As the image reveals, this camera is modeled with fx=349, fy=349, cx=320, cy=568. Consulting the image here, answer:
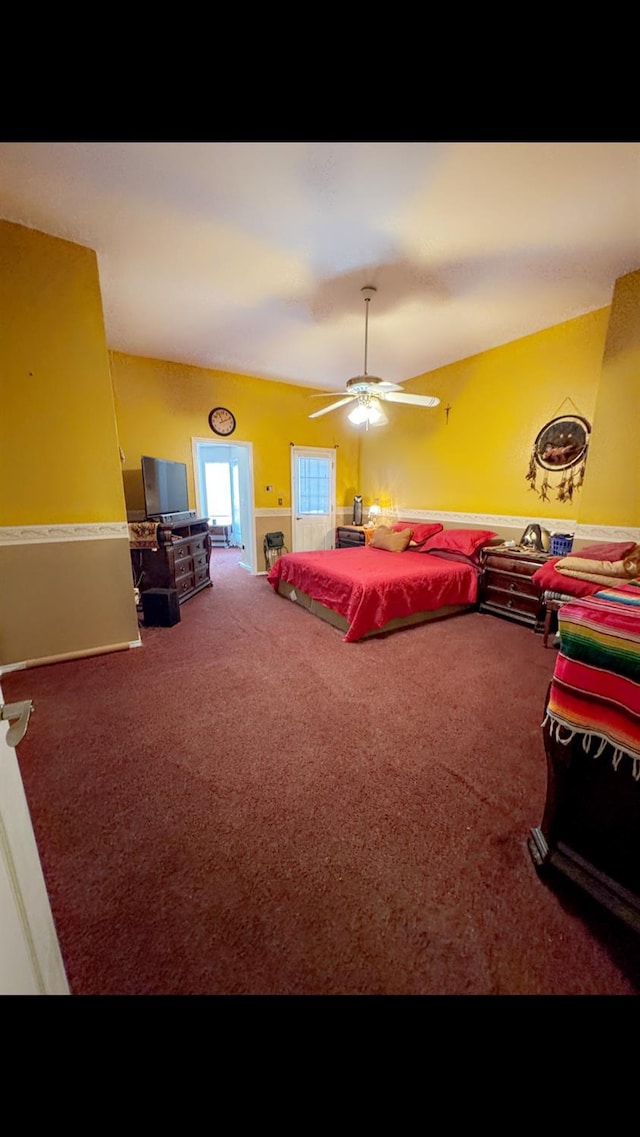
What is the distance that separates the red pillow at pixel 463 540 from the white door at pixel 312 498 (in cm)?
207

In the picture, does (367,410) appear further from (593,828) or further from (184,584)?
(593,828)

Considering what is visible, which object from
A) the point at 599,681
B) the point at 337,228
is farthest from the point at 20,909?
the point at 337,228

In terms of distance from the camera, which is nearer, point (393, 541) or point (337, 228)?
point (337, 228)

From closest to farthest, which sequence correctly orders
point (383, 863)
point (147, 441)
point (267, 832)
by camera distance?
1. point (383, 863)
2. point (267, 832)
3. point (147, 441)

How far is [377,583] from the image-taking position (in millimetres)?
2902

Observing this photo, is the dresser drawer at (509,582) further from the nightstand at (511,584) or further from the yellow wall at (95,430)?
the yellow wall at (95,430)

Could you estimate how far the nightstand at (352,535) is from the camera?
206 inches

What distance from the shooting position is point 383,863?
1.18 meters

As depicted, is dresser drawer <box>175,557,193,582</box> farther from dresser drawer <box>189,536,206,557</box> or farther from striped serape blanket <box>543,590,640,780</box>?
striped serape blanket <box>543,590,640,780</box>

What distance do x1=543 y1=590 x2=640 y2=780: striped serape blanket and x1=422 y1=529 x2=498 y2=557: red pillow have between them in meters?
2.68

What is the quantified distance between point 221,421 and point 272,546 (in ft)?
5.86
